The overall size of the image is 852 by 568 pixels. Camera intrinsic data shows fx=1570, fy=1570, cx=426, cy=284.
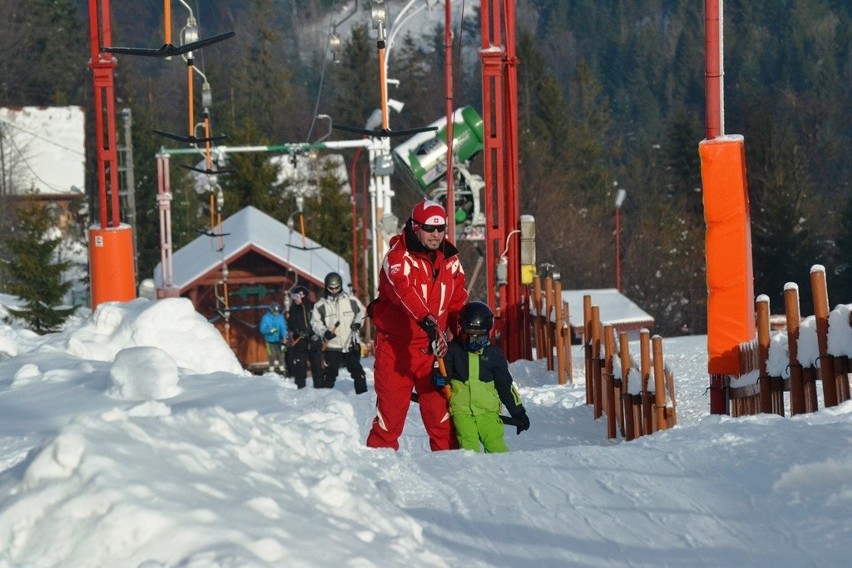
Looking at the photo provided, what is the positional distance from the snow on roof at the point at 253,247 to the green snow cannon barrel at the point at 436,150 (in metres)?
11.7

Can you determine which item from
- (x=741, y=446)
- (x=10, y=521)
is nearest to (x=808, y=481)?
(x=741, y=446)

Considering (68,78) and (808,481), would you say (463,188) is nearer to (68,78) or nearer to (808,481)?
(808,481)

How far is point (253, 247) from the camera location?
41406 millimetres

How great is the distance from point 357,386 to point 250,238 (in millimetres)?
25606

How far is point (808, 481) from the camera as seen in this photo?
21.6ft

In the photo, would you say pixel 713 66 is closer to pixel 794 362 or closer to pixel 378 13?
pixel 794 362

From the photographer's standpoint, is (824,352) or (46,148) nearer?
(824,352)

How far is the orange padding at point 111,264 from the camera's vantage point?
16.7 metres

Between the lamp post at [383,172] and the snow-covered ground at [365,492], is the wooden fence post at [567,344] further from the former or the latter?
the snow-covered ground at [365,492]

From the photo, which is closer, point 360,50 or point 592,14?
point 360,50

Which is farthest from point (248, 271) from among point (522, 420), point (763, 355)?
point (522, 420)

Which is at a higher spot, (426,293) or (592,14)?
(592,14)

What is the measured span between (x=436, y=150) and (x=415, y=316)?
18.3 metres

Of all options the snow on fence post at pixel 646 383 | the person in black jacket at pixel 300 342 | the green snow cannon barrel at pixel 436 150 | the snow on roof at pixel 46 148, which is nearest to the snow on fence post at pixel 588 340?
the snow on fence post at pixel 646 383
